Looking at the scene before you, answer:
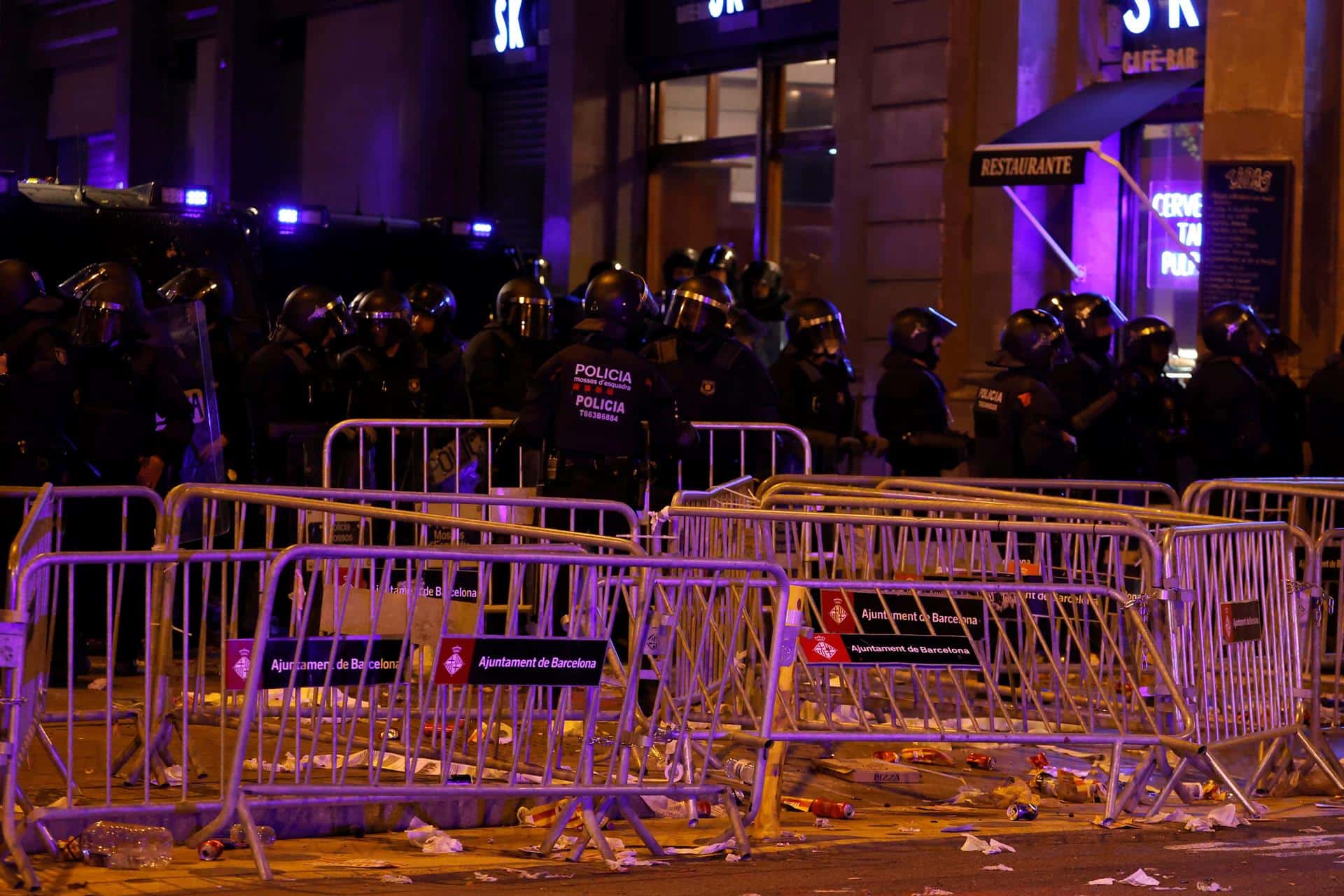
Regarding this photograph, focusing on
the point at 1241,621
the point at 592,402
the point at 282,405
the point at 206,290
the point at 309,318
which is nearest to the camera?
the point at 1241,621

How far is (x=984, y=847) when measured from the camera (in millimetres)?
6516

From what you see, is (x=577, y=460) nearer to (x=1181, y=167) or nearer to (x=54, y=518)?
(x=54, y=518)

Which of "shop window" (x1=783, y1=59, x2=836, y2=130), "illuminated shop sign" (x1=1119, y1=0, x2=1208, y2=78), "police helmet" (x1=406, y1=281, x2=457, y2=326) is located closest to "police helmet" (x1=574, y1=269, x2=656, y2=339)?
"police helmet" (x1=406, y1=281, x2=457, y2=326)

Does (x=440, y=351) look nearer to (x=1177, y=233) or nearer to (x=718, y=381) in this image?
(x=718, y=381)

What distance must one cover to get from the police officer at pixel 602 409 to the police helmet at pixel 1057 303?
3.94m

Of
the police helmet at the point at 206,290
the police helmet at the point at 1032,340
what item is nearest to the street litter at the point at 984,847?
the police helmet at the point at 1032,340

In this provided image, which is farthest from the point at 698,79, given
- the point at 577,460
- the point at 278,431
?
the point at 577,460

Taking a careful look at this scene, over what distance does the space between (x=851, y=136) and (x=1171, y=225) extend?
Result: 293cm

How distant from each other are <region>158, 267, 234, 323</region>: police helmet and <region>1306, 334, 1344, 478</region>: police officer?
6311 mm

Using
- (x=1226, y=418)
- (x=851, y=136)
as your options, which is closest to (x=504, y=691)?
(x=1226, y=418)

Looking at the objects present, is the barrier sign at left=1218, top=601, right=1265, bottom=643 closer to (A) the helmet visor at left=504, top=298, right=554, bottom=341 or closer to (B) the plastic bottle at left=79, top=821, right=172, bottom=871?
(B) the plastic bottle at left=79, top=821, right=172, bottom=871

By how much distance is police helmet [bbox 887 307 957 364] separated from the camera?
11812 millimetres

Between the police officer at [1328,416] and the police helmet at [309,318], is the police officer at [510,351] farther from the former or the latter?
the police officer at [1328,416]

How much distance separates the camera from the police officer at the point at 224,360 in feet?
37.7
